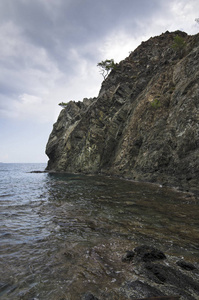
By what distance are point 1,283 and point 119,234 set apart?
4.95m

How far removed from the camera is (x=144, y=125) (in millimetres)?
35781

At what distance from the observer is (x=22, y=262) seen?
19.5 feet

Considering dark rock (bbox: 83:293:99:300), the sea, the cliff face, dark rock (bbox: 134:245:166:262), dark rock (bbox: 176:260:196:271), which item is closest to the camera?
dark rock (bbox: 83:293:99:300)

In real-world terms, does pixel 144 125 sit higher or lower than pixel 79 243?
higher

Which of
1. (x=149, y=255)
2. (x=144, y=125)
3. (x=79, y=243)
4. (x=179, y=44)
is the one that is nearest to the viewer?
(x=149, y=255)

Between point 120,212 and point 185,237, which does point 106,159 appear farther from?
point 185,237

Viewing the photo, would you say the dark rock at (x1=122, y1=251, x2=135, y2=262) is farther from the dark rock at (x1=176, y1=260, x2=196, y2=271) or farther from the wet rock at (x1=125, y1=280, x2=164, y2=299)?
the dark rock at (x1=176, y1=260, x2=196, y2=271)

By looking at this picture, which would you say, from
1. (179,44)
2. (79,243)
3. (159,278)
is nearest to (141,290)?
(159,278)

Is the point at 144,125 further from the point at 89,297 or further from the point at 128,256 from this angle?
the point at 89,297

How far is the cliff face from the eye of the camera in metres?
24.2

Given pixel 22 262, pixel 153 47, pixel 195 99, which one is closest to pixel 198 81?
pixel 195 99

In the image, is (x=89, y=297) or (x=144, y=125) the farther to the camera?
(x=144, y=125)

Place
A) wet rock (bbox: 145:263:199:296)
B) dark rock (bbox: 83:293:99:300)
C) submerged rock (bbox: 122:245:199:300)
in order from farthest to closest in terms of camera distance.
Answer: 1. wet rock (bbox: 145:263:199:296)
2. submerged rock (bbox: 122:245:199:300)
3. dark rock (bbox: 83:293:99:300)

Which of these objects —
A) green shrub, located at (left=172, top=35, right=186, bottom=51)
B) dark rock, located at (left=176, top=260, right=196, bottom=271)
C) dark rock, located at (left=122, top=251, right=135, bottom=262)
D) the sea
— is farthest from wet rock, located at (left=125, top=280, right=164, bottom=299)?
green shrub, located at (left=172, top=35, right=186, bottom=51)
